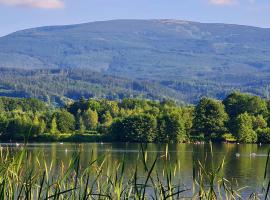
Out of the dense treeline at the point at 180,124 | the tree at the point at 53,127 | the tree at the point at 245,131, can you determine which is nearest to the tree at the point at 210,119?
the dense treeline at the point at 180,124

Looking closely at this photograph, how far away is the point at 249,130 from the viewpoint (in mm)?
99562

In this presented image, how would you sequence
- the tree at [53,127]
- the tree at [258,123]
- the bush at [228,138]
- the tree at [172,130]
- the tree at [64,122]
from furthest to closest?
1. the tree at [64,122]
2. the tree at [53,127]
3. the tree at [258,123]
4. the bush at [228,138]
5. the tree at [172,130]

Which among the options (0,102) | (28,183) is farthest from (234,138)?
(28,183)

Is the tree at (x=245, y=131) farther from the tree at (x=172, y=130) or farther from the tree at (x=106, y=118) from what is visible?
the tree at (x=106, y=118)

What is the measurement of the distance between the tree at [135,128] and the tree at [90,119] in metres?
17.0

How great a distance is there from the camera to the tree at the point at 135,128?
101 meters

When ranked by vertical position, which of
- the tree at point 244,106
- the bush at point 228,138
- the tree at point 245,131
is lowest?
the bush at point 228,138

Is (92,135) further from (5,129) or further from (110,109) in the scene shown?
(110,109)

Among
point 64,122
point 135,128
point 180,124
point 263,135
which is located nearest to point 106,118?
point 64,122

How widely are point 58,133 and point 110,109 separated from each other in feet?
87.7

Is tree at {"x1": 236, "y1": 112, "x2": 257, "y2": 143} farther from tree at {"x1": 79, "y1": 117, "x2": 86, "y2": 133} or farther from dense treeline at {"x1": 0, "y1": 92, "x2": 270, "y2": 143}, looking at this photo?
tree at {"x1": 79, "y1": 117, "x2": 86, "y2": 133}

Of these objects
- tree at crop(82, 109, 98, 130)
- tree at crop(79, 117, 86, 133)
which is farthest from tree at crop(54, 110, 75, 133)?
tree at crop(82, 109, 98, 130)

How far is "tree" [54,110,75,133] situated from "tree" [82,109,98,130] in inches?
108

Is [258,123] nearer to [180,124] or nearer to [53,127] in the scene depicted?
[180,124]
